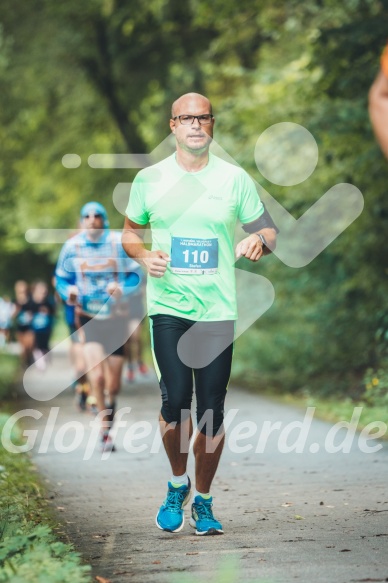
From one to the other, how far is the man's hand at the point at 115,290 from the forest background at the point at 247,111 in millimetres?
2644

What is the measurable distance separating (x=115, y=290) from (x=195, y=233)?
4.58 m

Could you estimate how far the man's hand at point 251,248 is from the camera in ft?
19.5

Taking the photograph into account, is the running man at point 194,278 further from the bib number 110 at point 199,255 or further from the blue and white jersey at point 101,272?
the blue and white jersey at point 101,272

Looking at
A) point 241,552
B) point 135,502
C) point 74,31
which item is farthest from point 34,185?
point 241,552

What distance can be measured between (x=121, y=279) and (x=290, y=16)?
26.5 feet

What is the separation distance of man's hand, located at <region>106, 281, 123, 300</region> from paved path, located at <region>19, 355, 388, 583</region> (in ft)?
4.35

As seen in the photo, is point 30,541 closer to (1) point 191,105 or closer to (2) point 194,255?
(2) point 194,255

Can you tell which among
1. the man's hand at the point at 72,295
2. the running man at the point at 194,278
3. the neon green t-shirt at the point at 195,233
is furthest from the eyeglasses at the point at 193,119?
the man's hand at the point at 72,295

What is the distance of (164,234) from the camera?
242 inches

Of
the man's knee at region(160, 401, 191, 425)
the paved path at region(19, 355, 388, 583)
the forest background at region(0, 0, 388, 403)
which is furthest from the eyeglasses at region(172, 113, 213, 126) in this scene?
the forest background at region(0, 0, 388, 403)

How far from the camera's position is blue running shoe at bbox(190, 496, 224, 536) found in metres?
6.00

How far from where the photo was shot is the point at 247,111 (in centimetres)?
1731

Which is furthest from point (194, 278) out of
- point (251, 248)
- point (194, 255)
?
point (251, 248)

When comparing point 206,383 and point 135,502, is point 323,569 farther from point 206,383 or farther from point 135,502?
point 135,502
